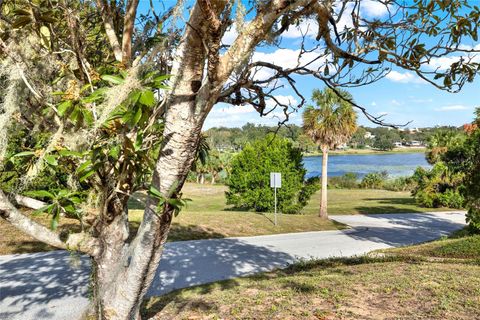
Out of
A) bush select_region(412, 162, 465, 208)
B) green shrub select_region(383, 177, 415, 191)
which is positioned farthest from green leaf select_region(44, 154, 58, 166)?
green shrub select_region(383, 177, 415, 191)

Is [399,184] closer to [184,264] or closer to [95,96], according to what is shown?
[184,264]

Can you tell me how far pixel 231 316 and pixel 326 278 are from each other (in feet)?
8.53

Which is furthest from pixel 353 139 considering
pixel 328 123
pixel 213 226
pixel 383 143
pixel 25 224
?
pixel 383 143

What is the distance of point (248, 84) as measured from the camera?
297cm

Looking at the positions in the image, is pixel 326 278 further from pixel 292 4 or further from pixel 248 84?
pixel 292 4

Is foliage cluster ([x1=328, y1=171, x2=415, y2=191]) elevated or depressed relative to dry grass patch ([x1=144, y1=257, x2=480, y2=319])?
depressed

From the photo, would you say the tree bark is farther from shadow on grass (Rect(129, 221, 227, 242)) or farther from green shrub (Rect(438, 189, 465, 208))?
green shrub (Rect(438, 189, 465, 208))

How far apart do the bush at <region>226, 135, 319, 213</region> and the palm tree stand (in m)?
1.45

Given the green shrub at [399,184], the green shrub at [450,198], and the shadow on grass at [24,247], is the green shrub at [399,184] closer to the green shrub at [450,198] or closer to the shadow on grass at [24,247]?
the green shrub at [450,198]

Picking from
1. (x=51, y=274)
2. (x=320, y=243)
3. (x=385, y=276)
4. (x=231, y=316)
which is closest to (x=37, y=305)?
(x=51, y=274)

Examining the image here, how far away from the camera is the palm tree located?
1945 cm

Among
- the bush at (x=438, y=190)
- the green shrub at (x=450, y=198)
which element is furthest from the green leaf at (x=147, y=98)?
the green shrub at (x=450, y=198)

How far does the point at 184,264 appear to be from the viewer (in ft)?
31.2

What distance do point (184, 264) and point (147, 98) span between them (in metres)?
8.42
